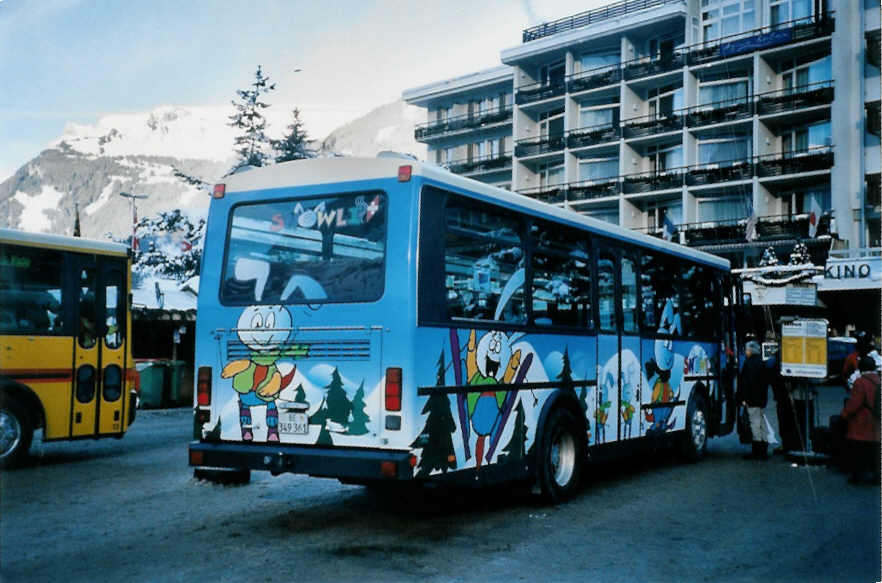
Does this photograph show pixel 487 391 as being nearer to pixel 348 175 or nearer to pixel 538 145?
pixel 348 175

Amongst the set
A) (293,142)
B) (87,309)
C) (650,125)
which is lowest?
(87,309)

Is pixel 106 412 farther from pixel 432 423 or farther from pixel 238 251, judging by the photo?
pixel 432 423

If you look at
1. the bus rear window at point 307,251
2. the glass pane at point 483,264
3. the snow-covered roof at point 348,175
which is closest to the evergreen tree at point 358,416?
the bus rear window at point 307,251

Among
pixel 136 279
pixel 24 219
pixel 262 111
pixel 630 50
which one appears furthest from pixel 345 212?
pixel 24 219

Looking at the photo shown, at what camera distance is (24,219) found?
131625 mm

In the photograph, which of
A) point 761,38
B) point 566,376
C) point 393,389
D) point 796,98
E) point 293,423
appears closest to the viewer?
point 393,389

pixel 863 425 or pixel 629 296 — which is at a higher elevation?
pixel 629 296

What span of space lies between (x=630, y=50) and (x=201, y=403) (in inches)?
1916

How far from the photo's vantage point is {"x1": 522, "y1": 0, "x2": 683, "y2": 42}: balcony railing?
5183 cm

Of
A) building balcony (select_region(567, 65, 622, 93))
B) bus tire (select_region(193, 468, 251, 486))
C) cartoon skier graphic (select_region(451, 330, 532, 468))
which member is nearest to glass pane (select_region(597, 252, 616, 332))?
cartoon skier graphic (select_region(451, 330, 532, 468))

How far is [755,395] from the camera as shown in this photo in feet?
43.7

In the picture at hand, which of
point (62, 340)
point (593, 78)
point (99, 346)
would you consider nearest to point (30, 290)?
point (62, 340)

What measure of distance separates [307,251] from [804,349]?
7.69 metres

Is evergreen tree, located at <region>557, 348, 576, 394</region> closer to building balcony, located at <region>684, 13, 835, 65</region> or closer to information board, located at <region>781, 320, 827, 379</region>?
information board, located at <region>781, 320, 827, 379</region>
